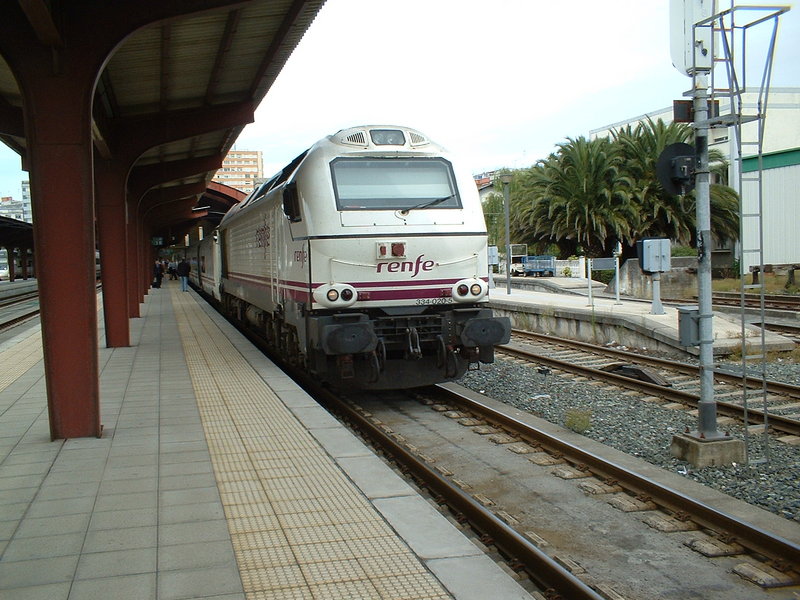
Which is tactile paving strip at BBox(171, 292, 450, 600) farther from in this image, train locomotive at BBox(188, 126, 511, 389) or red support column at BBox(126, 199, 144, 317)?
red support column at BBox(126, 199, 144, 317)

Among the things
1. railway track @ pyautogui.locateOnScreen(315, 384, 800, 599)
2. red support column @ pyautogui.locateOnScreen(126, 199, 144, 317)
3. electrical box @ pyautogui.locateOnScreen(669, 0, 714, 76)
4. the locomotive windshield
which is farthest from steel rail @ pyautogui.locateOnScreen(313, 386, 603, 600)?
red support column @ pyautogui.locateOnScreen(126, 199, 144, 317)

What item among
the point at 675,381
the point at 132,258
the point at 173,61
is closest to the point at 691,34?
the point at 675,381

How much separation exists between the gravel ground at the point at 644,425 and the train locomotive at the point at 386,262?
1.17 m

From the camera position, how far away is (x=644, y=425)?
27.5 ft

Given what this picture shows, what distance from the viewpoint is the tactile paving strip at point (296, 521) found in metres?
3.86

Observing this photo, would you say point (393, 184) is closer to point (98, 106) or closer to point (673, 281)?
point (98, 106)

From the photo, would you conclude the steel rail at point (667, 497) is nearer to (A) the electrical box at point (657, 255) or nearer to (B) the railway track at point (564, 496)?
(B) the railway track at point (564, 496)

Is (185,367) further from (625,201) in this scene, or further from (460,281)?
(625,201)

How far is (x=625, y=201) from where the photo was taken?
3484 centimetres

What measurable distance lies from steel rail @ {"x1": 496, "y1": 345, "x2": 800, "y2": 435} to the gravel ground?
369mm

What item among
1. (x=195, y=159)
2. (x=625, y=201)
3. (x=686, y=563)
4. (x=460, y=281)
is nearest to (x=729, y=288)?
(x=625, y=201)

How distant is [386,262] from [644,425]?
342cm

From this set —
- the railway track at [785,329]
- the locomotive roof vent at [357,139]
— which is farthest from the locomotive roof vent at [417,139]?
→ the railway track at [785,329]

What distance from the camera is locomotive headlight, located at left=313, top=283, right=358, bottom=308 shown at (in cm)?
896
